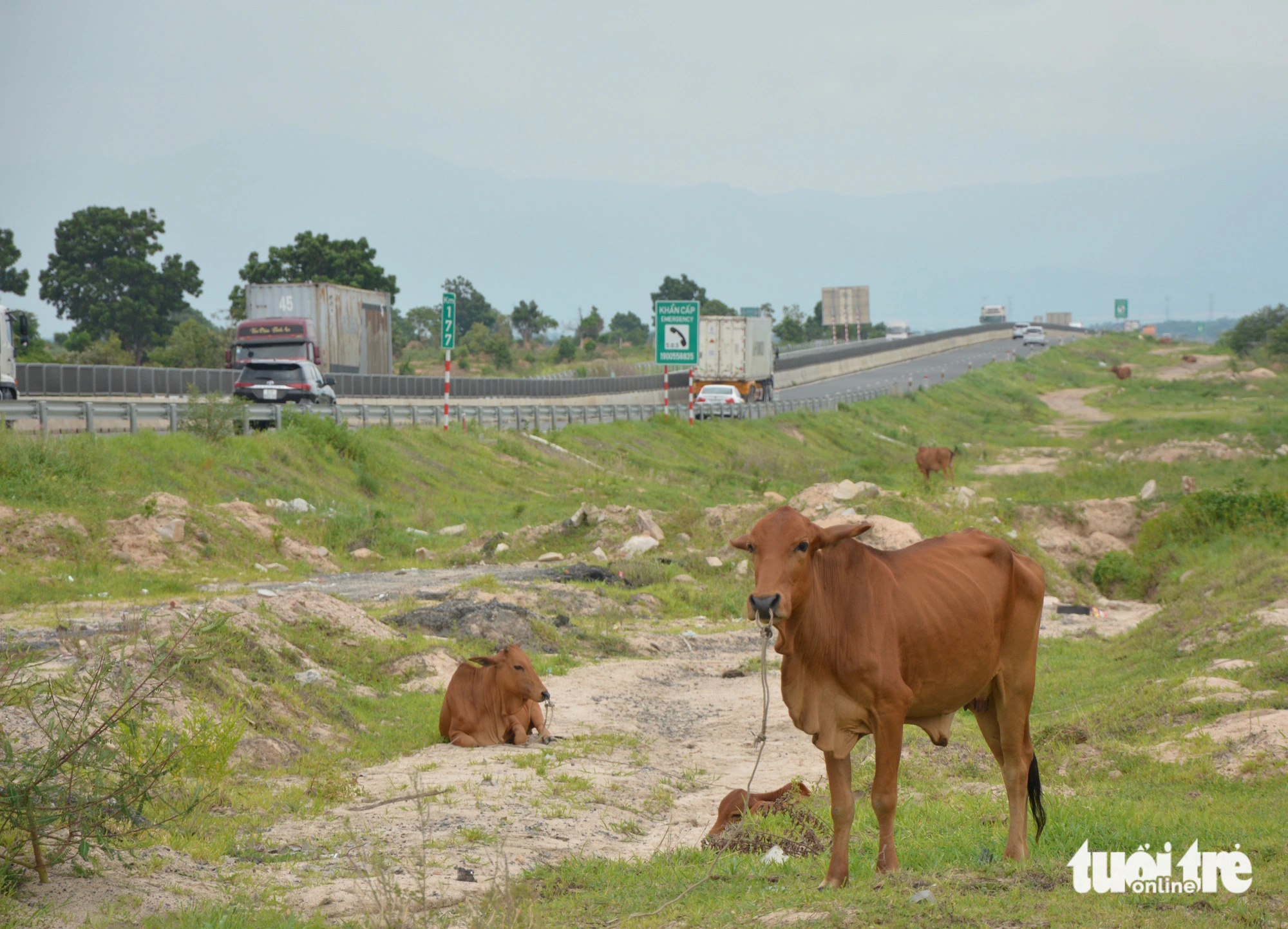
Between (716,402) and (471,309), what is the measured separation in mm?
81816

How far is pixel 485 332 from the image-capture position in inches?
3954

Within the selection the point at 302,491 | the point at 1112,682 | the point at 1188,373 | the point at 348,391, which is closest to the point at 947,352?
the point at 1188,373

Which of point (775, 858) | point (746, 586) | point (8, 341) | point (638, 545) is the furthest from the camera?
point (8, 341)

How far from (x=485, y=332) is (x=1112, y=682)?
295 ft

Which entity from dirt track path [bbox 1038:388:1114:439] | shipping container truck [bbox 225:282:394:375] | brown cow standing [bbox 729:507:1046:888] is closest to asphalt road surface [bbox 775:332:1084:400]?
dirt track path [bbox 1038:388:1114:439]

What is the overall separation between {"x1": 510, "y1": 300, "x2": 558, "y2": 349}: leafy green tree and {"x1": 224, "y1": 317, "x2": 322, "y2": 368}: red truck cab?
253ft

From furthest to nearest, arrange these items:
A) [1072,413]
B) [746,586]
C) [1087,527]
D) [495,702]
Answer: [1072,413] < [1087,527] < [746,586] < [495,702]

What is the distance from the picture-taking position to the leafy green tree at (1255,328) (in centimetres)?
9688

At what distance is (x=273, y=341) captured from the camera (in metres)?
38.1

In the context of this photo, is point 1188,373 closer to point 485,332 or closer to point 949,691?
point 485,332

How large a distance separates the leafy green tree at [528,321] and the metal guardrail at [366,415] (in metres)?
60.3

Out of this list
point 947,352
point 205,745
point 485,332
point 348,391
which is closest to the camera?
point 205,745

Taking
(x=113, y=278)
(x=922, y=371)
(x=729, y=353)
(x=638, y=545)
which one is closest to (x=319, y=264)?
(x=113, y=278)

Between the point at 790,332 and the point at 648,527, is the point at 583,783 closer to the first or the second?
the point at 648,527
